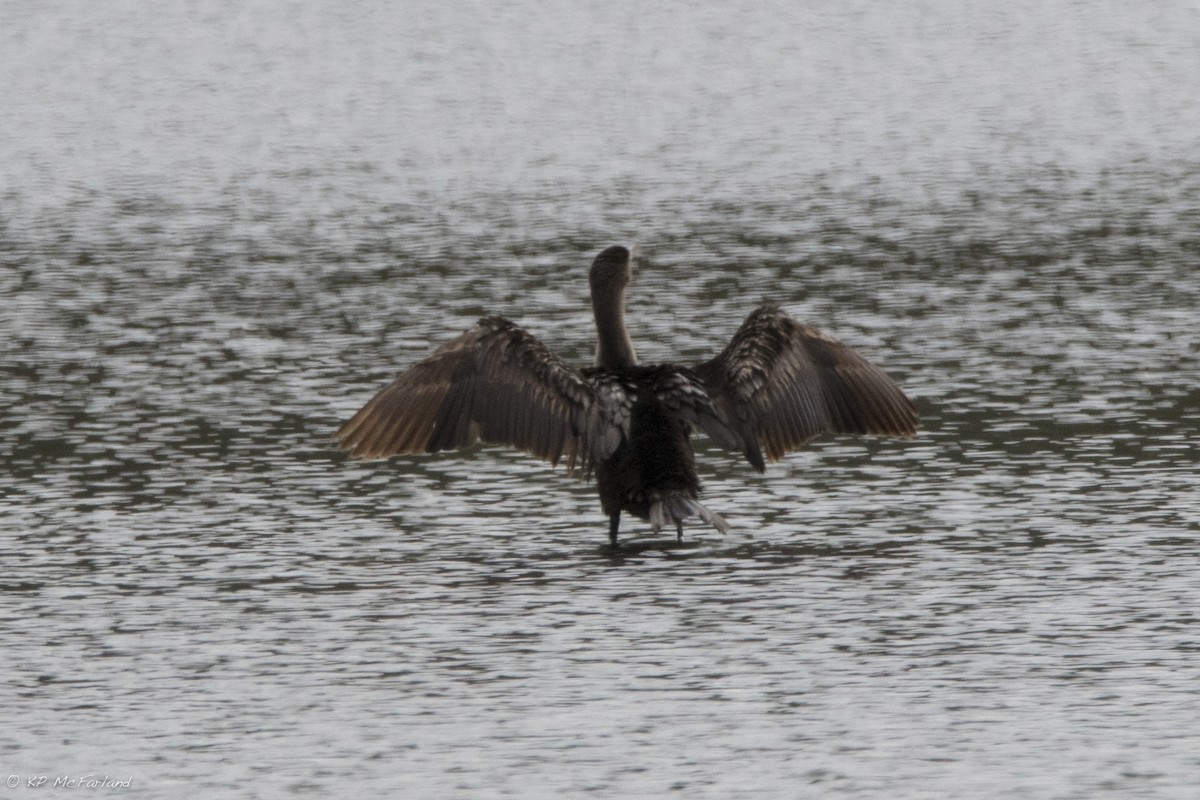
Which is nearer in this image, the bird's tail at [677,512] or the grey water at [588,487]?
the grey water at [588,487]

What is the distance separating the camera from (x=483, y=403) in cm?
967

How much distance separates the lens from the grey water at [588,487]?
681 centimetres

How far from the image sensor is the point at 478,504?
10578 millimetres

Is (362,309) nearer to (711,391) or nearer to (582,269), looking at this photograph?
(582,269)

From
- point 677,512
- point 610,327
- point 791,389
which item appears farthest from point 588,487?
point 677,512

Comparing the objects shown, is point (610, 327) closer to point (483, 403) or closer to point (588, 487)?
point (483, 403)

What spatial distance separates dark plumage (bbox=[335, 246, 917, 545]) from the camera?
31.1 ft

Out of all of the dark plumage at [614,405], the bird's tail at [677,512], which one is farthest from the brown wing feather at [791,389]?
the bird's tail at [677,512]

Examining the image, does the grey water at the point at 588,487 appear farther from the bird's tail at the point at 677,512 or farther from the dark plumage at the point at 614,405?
the dark plumage at the point at 614,405

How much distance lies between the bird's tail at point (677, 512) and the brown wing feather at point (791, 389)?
47cm

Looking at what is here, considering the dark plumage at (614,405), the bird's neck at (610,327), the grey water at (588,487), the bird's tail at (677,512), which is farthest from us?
the bird's neck at (610,327)

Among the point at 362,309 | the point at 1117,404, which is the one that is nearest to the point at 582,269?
the point at 362,309

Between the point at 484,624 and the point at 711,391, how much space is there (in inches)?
79.1

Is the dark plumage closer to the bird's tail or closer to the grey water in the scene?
the bird's tail
